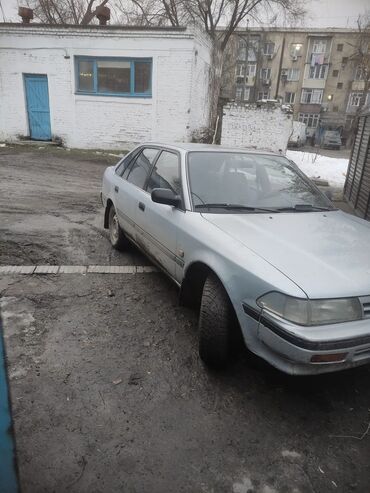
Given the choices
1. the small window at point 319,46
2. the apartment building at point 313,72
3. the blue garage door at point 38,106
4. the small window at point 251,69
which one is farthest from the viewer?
the small window at point 251,69

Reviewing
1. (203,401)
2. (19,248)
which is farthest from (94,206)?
(203,401)

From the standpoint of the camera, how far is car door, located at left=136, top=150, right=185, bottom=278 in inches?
122

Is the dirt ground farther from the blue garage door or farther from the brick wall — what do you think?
the blue garage door

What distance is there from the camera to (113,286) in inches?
155

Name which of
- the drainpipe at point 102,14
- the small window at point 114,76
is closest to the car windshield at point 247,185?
the small window at point 114,76

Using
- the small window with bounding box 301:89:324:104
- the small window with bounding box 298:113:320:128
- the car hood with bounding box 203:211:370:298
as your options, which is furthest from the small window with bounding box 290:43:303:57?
the car hood with bounding box 203:211:370:298

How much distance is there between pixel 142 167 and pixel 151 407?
2567 millimetres

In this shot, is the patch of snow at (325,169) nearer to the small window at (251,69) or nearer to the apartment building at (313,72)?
the apartment building at (313,72)

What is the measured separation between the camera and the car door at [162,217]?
122 inches

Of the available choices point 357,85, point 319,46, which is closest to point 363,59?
point 357,85

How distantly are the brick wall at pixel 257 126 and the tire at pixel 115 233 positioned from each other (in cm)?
1021

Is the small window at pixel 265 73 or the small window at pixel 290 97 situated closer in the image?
the small window at pixel 290 97

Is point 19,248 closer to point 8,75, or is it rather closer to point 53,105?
point 53,105

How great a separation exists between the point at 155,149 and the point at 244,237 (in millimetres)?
1903
